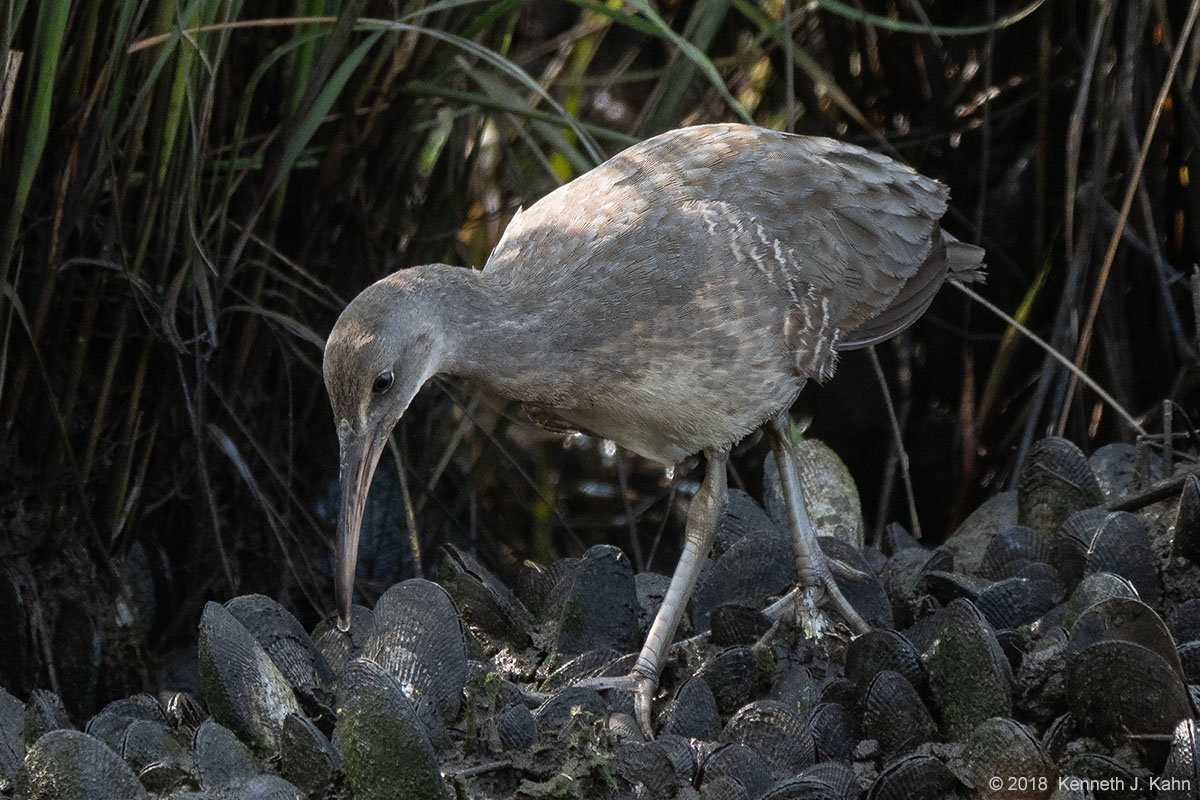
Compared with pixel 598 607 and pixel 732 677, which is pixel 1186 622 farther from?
pixel 598 607

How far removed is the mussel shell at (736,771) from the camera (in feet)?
8.06

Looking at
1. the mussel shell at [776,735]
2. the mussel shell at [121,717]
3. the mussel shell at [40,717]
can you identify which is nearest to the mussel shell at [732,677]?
the mussel shell at [776,735]

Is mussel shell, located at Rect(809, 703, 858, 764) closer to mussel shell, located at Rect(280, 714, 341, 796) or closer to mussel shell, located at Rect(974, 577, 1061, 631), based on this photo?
mussel shell, located at Rect(974, 577, 1061, 631)

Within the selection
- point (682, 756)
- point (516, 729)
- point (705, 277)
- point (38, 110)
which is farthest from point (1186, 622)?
point (38, 110)

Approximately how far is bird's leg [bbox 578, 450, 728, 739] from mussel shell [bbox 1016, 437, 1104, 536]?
980 millimetres

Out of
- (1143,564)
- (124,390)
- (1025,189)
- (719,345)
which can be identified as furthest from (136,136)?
(1025,189)

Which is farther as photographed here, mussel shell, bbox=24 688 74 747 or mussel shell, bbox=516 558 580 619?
mussel shell, bbox=516 558 580 619

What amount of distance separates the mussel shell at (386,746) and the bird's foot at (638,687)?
70cm

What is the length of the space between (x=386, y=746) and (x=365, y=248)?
2197mm

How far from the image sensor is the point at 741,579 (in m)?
3.57

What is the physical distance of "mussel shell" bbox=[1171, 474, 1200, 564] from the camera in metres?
3.14

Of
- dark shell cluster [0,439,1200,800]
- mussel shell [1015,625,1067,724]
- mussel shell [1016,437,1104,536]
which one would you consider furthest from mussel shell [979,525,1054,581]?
mussel shell [1015,625,1067,724]

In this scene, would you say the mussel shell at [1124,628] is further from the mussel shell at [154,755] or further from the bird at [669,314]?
the mussel shell at [154,755]

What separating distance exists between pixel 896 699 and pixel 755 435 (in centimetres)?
300
